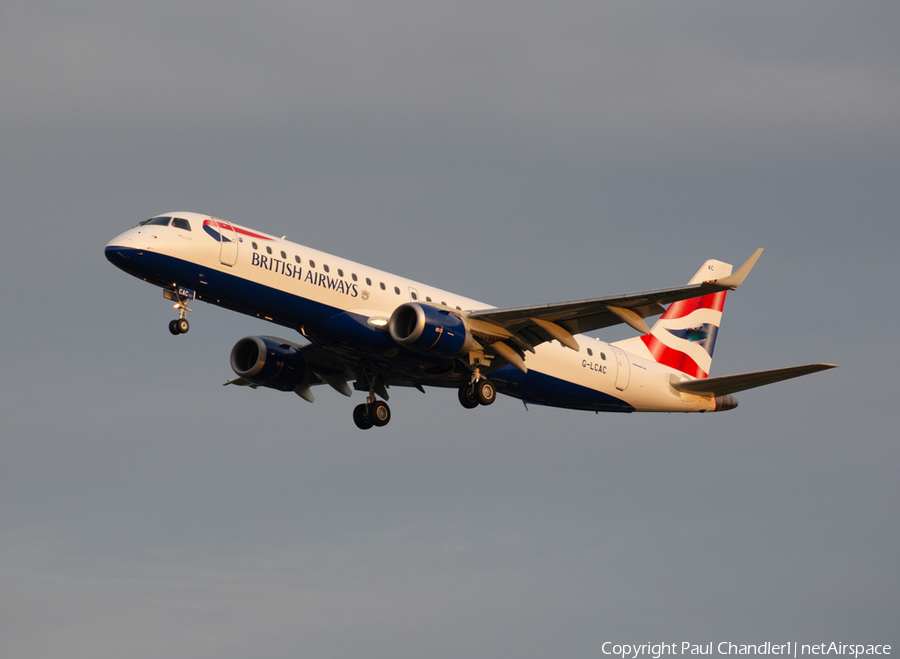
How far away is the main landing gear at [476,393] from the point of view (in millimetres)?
39688

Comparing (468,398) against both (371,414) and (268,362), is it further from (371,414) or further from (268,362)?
(268,362)

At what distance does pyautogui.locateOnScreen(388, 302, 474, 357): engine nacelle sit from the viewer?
1457 inches

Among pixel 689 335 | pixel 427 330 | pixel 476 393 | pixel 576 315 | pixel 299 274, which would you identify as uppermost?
pixel 689 335

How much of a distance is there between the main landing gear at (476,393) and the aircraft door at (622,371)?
6.49 meters

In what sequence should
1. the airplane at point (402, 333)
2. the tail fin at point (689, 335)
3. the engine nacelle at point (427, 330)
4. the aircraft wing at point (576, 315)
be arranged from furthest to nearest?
the tail fin at point (689, 335), the engine nacelle at point (427, 330), the airplane at point (402, 333), the aircraft wing at point (576, 315)

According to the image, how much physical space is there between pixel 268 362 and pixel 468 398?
816 cm

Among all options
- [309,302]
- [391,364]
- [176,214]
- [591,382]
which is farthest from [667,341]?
[176,214]

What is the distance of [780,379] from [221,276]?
19.7m

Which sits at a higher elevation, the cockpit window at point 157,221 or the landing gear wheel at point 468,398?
the cockpit window at point 157,221

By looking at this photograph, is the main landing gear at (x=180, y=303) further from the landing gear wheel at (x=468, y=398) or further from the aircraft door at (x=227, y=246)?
the landing gear wheel at (x=468, y=398)

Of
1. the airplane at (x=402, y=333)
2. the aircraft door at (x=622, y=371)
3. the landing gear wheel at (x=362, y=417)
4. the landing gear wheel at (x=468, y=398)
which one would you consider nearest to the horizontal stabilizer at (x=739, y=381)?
the airplane at (x=402, y=333)

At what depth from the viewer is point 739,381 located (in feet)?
139

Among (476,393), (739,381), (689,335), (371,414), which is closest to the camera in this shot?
(476,393)

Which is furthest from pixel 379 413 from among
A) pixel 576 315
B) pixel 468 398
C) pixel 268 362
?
pixel 576 315
